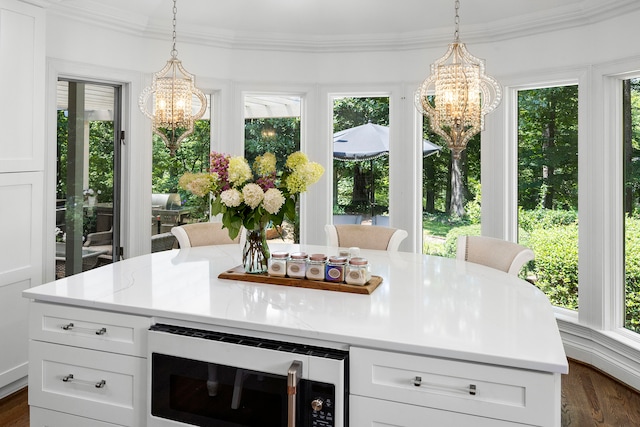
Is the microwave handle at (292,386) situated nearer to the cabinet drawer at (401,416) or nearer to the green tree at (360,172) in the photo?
the cabinet drawer at (401,416)

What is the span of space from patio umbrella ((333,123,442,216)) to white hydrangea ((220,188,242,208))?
8.05 ft

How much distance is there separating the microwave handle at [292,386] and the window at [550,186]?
2924 millimetres

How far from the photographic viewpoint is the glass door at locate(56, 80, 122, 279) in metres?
3.42


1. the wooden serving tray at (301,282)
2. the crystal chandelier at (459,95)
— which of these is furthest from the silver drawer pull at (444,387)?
the crystal chandelier at (459,95)

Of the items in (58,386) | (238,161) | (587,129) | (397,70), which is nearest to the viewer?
(58,386)

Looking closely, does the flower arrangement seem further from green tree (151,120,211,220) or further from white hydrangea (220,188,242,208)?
green tree (151,120,211,220)

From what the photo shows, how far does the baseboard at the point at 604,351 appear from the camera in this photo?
2994 millimetres

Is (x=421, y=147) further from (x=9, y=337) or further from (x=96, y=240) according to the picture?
(x=9, y=337)

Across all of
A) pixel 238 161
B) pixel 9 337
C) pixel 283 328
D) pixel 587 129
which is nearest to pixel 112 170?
pixel 9 337

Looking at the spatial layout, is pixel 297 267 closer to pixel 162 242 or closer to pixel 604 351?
pixel 162 242

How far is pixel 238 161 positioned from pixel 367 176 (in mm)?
2421

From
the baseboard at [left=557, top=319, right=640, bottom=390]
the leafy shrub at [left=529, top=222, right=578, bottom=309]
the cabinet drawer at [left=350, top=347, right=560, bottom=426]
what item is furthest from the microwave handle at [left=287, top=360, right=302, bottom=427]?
the leafy shrub at [left=529, top=222, right=578, bottom=309]

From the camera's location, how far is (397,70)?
13.6ft

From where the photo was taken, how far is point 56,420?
1836 millimetres
